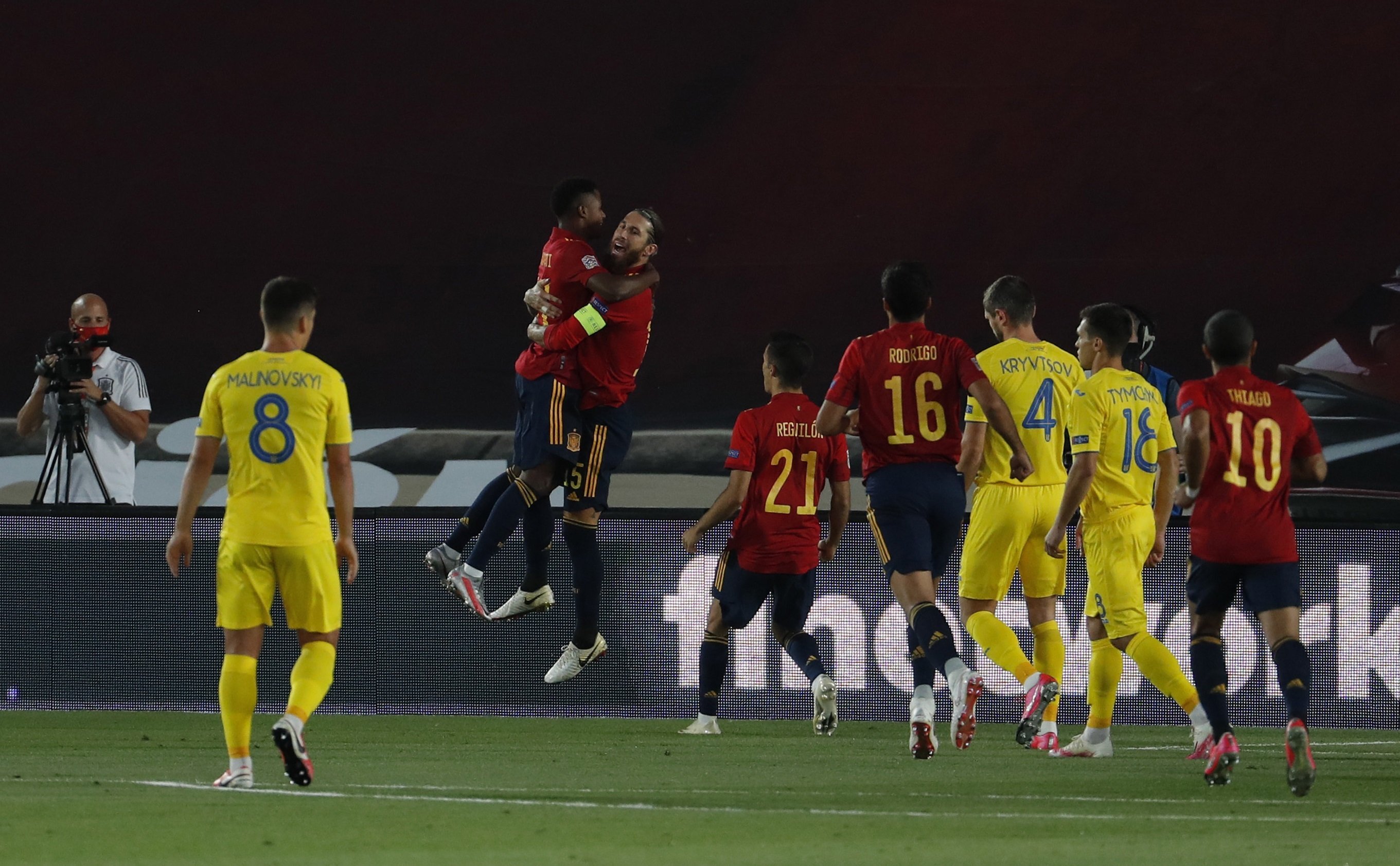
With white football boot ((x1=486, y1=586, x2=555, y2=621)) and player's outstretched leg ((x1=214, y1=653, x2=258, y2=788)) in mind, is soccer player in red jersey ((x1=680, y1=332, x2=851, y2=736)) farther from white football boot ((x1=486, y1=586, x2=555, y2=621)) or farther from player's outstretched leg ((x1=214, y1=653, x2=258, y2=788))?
player's outstretched leg ((x1=214, y1=653, x2=258, y2=788))

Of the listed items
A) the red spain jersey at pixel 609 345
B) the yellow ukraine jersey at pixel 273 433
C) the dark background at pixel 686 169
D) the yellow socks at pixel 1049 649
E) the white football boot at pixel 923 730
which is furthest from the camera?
the dark background at pixel 686 169

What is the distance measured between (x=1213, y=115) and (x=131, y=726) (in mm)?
8443

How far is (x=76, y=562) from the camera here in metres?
10.7

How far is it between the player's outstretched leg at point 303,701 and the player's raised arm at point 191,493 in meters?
0.50

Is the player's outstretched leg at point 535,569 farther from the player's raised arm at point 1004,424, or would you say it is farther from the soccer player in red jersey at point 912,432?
the player's raised arm at point 1004,424

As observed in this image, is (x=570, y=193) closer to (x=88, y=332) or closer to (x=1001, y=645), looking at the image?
(x=1001, y=645)

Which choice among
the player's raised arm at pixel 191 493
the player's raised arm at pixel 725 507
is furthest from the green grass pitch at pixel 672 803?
the player's raised arm at pixel 725 507

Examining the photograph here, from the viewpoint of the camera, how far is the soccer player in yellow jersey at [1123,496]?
317 inches

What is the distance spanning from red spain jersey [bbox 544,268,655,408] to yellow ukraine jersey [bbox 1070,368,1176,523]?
93.6 inches

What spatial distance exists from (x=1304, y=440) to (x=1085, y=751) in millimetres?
1937

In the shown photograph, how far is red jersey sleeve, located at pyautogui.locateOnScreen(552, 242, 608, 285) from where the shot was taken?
955 centimetres

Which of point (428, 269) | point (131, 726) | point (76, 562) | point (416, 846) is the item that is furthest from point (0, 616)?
point (416, 846)

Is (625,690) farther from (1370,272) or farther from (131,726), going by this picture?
(1370,272)

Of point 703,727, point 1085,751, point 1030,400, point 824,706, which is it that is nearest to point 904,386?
point 1030,400
